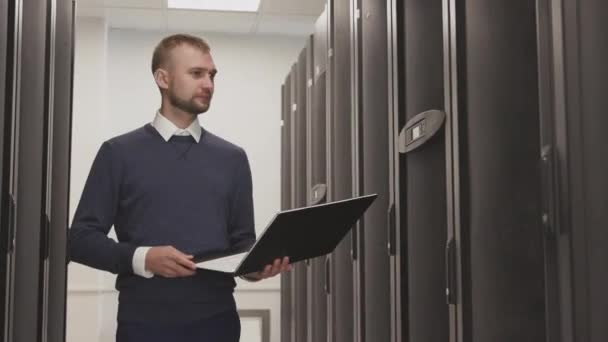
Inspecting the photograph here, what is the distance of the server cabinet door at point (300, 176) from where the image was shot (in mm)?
3719

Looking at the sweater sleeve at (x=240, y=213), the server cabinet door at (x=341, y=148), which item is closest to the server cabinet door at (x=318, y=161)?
the server cabinet door at (x=341, y=148)

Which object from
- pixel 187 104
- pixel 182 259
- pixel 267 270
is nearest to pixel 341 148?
pixel 187 104

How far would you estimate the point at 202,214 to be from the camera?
197cm

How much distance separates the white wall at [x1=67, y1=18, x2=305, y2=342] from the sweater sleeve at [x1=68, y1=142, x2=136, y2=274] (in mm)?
3062

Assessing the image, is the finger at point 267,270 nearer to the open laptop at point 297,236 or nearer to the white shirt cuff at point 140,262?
the open laptop at point 297,236

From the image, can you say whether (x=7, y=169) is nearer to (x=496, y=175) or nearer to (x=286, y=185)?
(x=496, y=175)

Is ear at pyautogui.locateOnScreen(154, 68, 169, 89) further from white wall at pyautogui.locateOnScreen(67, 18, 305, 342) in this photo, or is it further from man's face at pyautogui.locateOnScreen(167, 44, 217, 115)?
white wall at pyautogui.locateOnScreen(67, 18, 305, 342)

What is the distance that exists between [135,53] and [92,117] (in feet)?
2.05

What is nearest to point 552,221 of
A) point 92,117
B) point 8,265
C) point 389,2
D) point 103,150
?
point 389,2

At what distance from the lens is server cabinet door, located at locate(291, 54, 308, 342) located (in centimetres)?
372

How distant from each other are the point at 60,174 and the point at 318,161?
4.47 ft

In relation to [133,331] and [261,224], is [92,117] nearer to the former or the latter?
[261,224]

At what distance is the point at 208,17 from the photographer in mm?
5086

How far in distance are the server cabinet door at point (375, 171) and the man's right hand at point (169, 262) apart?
1.59 feet
